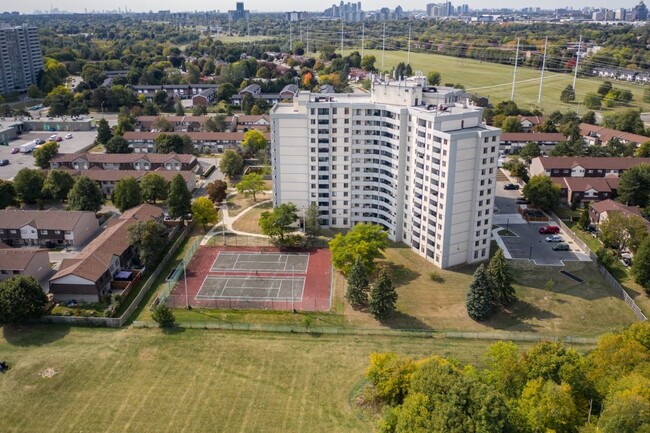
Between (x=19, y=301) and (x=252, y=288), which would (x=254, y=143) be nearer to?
(x=252, y=288)

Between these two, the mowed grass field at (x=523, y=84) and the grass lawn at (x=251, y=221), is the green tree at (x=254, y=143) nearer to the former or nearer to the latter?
the grass lawn at (x=251, y=221)

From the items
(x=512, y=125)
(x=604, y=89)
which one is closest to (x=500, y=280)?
(x=512, y=125)

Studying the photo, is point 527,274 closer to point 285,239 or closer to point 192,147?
point 285,239

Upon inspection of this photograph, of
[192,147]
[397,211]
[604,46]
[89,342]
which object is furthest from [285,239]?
[604,46]

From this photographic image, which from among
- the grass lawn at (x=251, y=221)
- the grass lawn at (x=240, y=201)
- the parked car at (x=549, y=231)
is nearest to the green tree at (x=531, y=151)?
the parked car at (x=549, y=231)

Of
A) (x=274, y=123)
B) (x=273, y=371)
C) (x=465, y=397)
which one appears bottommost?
(x=273, y=371)

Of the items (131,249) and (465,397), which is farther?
(131,249)

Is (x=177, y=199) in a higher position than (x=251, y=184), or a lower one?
higher
